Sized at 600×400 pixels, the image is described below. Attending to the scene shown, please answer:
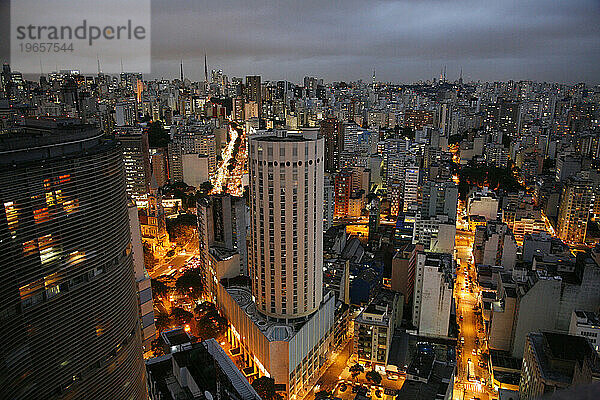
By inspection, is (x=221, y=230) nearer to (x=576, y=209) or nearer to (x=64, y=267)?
(x=64, y=267)

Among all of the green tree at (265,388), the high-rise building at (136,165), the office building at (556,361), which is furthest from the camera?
the high-rise building at (136,165)

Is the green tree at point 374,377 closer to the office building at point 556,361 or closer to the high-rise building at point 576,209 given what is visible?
the office building at point 556,361

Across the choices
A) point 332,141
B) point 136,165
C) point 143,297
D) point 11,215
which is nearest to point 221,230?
point 143,297

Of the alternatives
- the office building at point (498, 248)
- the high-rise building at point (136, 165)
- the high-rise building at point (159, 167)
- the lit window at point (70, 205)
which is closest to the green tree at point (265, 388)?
the lit window at point (70, 205)

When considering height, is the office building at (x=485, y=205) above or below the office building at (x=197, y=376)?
above

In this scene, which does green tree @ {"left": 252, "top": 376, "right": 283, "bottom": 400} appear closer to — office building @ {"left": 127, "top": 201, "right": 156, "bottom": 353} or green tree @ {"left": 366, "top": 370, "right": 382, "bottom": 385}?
green tree @ {"left": 366, "top": 370, "right": 382, "bottom": 385}

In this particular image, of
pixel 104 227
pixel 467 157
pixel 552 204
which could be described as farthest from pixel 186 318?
pixel 467 157

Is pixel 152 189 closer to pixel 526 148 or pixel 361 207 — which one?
pixel 361 207
